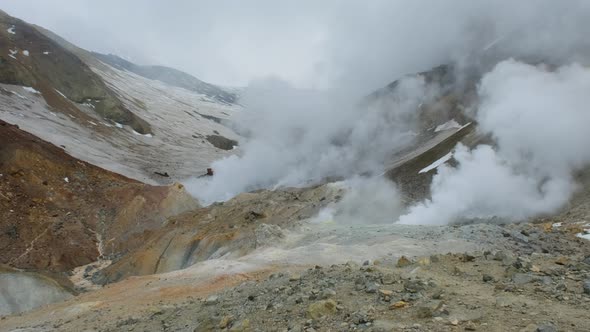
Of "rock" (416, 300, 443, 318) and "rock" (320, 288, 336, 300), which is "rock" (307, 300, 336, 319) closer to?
"rock" (320, 288, 336, 300)

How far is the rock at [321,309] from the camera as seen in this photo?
7703 millimetres

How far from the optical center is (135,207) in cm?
4531

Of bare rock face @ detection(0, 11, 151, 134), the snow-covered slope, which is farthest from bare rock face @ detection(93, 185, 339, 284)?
bare rock face @ detection(0, 11, 151, 134)

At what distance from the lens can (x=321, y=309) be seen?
7.80 meters

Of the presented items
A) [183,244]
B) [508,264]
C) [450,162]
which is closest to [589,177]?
[450,162]

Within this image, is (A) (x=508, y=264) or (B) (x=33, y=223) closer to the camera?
(A) (x=508, y=264)

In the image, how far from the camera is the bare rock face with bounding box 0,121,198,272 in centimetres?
3766

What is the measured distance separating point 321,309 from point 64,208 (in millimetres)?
42600

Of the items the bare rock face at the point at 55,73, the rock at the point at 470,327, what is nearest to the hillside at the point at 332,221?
the rock at the point at 470,327

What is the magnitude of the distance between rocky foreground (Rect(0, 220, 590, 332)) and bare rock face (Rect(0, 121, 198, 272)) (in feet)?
85.0

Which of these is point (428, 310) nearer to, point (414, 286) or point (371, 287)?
point (414, 286)

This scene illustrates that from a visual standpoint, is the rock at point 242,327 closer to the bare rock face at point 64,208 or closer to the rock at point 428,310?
the rock at point 428,310

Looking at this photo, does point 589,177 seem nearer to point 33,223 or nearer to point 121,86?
point 33,223

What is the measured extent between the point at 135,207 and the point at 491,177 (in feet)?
109
